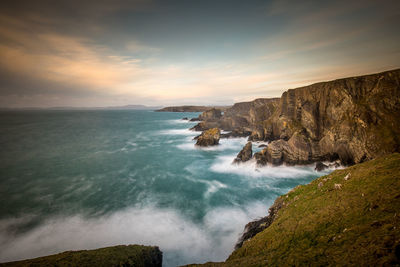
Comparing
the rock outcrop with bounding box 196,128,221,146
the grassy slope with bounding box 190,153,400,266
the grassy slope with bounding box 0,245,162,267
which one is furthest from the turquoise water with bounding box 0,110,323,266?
the grassy slope with bounding box 190,153,400,266

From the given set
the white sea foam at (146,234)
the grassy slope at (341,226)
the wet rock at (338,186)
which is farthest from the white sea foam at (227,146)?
the grassy slope at (341,226)

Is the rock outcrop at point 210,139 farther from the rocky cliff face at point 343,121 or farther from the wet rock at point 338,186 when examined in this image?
the wet rock at point 338,186

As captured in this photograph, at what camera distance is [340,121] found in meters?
26.2

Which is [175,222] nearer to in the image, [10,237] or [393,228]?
[10,237]

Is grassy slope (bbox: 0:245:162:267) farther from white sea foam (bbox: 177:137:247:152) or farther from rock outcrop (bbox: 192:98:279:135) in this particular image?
rock outcrop (bbox: 192:98:279:135)

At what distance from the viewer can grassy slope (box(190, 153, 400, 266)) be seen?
4965 millimetres

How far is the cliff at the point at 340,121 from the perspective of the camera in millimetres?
22016

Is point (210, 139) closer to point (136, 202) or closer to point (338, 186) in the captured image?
point (136, 202)

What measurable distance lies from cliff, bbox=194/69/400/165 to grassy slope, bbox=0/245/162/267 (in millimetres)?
23485

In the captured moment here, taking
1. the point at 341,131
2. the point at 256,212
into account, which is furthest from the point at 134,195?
the point at 341,131

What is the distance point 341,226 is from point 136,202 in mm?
20416

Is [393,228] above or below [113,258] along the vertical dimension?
above

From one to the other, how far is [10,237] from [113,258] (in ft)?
49.8

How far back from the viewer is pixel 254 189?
22.7 meters
